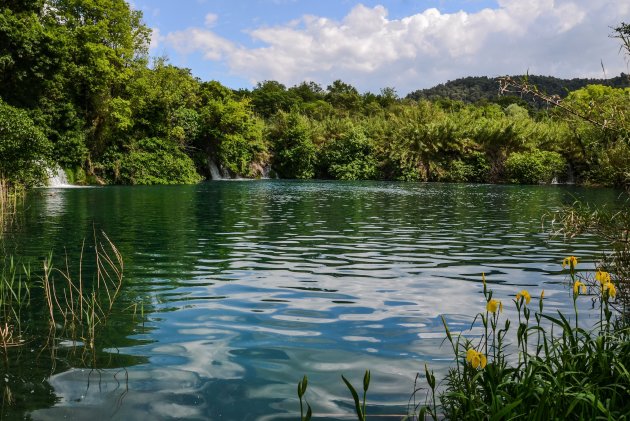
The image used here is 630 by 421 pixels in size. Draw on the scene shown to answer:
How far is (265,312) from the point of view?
6938 millimetres

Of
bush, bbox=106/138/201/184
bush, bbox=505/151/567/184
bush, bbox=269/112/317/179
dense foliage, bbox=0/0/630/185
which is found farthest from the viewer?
bush, bbox=269/112/317/179

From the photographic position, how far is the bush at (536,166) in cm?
5403

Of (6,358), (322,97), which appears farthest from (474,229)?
(322,97)

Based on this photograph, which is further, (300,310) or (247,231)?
(247,231)

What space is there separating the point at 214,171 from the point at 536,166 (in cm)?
3180

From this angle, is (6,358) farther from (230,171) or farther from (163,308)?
(230,171)

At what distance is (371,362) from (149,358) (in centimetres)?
207

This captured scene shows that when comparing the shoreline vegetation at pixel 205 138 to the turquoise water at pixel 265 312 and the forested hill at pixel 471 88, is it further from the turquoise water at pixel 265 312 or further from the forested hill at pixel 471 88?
the forested hill at pixel 471 88

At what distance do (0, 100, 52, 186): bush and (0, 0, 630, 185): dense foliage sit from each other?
1.9 inches

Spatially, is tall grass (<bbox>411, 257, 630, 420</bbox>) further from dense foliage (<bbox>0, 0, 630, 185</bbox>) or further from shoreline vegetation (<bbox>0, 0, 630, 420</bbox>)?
dense foliage (<bbox>0, 0, 630, 185</bbox>)

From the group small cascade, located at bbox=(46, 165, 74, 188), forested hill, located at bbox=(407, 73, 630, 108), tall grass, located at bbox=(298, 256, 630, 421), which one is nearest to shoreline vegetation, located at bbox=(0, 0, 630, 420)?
tall grass, located at bbox=(298, 256, 630, 421)

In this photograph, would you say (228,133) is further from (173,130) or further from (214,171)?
(173,130)

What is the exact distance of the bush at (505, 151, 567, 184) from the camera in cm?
5403

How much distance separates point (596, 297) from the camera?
25.6 ft
